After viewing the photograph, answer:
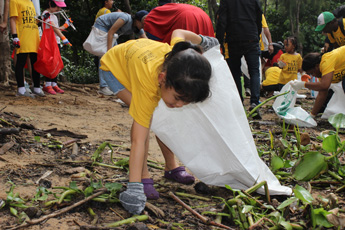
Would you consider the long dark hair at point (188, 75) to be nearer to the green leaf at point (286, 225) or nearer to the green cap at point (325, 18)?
the green leaf at point (286, 225)

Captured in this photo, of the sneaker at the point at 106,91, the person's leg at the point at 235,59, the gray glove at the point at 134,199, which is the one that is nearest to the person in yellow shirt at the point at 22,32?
the sneaker at the point at 106,91

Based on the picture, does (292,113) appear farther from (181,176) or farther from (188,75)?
(188,75)

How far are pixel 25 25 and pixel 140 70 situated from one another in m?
3.16

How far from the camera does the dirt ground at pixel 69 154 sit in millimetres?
1718

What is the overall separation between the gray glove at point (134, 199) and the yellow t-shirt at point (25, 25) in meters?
3.21

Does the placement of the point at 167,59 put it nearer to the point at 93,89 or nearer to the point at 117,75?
the point at 117,75

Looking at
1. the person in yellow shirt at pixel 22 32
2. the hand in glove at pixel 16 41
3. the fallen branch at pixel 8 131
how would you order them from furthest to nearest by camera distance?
the person in yellow shirt at pixel 22 32 < the hand in glove at pixel 16 41 < the fallen branch at pixel 8 131

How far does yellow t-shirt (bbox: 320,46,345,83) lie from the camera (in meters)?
3.78

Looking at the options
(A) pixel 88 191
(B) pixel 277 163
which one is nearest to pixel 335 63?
(B) pixel 277 163

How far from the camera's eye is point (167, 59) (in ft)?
5.56

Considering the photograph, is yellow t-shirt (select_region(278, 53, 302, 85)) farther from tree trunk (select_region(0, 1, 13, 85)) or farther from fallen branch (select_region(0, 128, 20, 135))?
fallen branch (select_region(0, 128, 20, 135))

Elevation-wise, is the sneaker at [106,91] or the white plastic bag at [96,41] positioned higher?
the white plastic bag at [96,41]

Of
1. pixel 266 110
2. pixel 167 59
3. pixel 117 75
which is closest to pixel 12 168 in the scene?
pixel 117 75

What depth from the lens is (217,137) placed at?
6.45 feet
